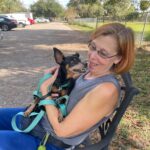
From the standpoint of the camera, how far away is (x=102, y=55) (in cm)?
218

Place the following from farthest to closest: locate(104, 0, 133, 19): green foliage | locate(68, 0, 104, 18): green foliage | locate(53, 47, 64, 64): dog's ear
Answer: locate(68, 0, 104, 18): green foliage < locate(104, 0, 133, 19): green foliage < locate(53, 47, 64, 64): dog's ear

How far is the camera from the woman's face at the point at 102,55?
84.5 inches

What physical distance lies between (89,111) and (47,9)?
107029 millimetres

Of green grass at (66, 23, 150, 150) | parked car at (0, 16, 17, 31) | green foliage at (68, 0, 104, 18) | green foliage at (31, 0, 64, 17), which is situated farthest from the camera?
green foliage at (31, 0, 64, 17)

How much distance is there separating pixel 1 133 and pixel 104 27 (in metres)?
0.96

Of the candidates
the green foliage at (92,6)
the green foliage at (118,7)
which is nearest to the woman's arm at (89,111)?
the green foliage at (118,7)

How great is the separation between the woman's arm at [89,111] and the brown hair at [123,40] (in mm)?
179

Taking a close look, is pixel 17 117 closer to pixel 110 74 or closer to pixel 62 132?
pixel 62 132

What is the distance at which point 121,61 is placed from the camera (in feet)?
7.16

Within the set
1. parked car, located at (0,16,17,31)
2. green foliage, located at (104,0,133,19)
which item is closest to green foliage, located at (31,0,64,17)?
parked car, located at (0,16,17,31)

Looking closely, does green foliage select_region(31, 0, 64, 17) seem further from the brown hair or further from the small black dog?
the brown hair

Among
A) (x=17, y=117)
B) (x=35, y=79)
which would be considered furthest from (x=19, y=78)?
(x=17, y=117)

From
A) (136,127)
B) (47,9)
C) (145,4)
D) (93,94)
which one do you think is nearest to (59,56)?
(93,94)

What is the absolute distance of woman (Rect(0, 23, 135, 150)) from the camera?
2.05 metres
